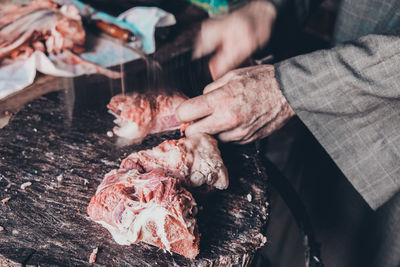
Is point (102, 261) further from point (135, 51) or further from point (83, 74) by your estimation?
point (135, 51)

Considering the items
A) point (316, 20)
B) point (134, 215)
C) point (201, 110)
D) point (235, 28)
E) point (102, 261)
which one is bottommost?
point (316, 20)

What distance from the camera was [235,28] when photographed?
2.44 meters

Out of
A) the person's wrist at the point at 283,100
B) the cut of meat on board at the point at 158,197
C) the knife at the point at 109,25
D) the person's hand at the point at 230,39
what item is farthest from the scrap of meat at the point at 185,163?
the knife at the point at 109,25

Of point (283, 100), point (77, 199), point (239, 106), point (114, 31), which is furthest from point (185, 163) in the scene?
point (114, 31)

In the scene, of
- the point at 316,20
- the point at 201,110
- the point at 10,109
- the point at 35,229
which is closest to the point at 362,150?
the point at 201,110

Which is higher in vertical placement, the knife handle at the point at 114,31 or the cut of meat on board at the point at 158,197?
the knife handle at the point at 114,31

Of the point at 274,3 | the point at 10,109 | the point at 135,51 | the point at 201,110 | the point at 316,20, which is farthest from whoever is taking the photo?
the point at 316,20

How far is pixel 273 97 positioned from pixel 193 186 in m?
0.72

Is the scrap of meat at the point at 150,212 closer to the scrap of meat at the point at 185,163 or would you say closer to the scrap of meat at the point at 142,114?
the scrap of meat at the point at 185,163

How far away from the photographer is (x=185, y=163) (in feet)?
6.02

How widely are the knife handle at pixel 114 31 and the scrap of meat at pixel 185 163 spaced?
5.37 feet

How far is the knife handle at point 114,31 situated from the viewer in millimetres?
3146

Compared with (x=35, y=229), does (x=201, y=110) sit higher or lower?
higher

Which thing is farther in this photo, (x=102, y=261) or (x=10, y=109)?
(x=10, y=109)
